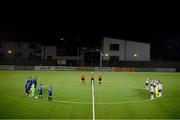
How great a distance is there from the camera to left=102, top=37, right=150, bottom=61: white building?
7819 centimetres

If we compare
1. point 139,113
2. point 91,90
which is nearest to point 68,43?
point 91,90

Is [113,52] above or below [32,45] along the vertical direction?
below

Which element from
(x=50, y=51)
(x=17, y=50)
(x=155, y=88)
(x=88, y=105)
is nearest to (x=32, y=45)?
(x=17, y=50)

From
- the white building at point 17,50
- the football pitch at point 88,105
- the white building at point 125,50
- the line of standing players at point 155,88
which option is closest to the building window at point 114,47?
the white building at point 125,50

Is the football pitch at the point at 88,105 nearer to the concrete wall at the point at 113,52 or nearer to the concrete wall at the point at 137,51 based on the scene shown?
the concrete wall at the point at 113,52

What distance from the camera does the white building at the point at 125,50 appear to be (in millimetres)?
78188

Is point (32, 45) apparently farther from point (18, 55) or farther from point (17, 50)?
point (18, 55)

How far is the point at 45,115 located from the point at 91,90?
14.0 metres

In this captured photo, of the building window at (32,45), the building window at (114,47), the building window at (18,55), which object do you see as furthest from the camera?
the building window at (32,45)

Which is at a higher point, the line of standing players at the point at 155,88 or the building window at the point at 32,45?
the building window at the point at 32,45

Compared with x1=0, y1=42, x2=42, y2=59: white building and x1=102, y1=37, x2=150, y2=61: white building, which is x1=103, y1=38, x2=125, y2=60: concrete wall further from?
x1=0, y1=42, x2=42, y2=59: white building

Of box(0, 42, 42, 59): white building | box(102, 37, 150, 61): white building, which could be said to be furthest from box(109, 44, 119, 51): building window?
box(0, 42, 42, 59): white building

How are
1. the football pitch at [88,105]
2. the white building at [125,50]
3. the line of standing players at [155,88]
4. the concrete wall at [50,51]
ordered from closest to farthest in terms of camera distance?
the football pitch at [88,105], the line of standing players at [155,88], the white building at [125,50], the concrete wall at [50,51]

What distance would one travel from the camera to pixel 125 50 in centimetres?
7894
